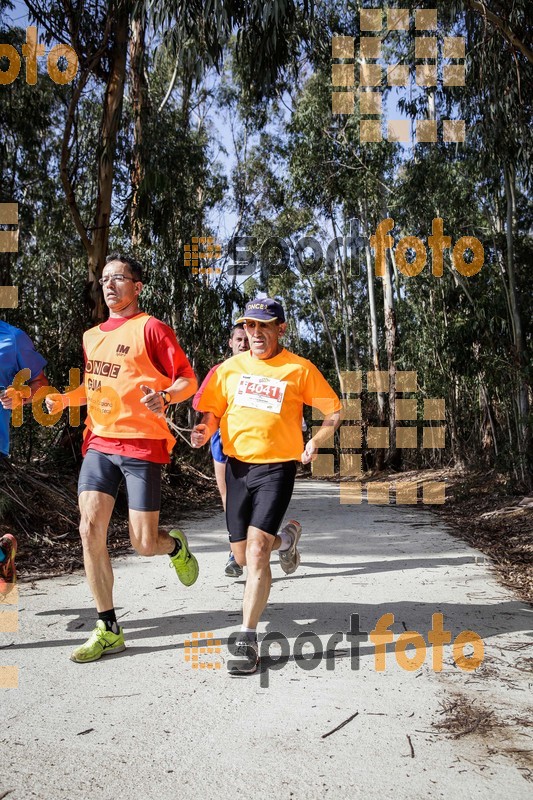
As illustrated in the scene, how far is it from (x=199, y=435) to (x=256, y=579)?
838 mm

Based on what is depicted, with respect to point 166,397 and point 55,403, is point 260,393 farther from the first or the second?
point 55,403

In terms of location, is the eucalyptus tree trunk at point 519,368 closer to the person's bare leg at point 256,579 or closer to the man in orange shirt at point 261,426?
the man in orange shirt at point 261,426

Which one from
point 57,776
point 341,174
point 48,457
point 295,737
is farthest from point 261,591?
point 341,174

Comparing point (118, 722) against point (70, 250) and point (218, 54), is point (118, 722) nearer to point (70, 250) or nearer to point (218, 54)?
point (218, 54)

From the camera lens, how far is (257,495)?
416 centimetres

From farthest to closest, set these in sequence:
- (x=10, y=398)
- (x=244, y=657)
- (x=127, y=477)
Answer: (x=10, y=398), (x=127, y=477), (x=244, y=657)

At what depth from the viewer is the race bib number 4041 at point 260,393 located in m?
4.25

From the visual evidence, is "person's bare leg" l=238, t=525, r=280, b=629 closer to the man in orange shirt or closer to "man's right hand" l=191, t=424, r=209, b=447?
the man in orange shirt

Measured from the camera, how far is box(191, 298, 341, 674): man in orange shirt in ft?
13.4

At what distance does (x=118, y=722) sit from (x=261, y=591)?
1.04m

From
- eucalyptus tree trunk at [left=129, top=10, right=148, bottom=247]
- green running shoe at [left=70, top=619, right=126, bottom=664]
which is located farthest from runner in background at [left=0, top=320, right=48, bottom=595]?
eucalyptus tree trunk at [left=129, top=10, right=148, bottom=247]

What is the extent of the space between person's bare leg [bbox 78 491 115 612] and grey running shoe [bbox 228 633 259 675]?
739mm

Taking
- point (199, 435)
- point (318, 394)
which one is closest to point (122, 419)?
point (199, 435)

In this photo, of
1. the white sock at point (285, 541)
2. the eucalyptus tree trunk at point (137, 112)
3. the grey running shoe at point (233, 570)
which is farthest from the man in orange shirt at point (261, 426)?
the eucalyptus tree trunk at point (137, 112)
